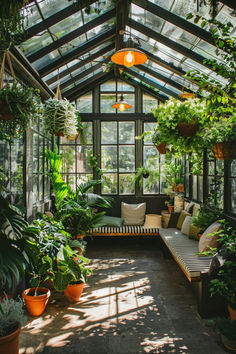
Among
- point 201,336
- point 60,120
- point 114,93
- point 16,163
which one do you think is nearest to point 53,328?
point 201,336

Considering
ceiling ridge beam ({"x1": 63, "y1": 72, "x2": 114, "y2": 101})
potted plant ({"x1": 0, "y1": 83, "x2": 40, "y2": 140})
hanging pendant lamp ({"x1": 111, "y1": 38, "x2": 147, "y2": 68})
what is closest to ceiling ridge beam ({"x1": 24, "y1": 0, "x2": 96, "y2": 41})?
hanging pendant lamp ({"x1": 111, "y1": 38, "x2": 147, "y2": 68})

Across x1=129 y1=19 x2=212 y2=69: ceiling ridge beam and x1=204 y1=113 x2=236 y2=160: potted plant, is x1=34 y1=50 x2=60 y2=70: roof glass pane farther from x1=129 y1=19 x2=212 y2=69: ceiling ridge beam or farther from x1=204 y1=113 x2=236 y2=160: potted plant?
x1=204 y1=113 x2=236 y2=160: potted plant

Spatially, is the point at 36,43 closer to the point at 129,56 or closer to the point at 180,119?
the point at 129,56

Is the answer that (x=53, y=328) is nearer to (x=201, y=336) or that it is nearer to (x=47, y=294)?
(x=47, y=294)

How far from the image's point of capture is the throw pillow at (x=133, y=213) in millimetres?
6648

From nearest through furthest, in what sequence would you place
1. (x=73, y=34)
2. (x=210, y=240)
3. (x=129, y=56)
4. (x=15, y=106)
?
(x=15, y=106), (x=129, y=56), (x=210, y=240), (x=73, y=34)

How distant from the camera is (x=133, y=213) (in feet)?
21.9

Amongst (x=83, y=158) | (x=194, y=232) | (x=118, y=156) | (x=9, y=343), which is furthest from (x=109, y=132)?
(x=9, y=343)

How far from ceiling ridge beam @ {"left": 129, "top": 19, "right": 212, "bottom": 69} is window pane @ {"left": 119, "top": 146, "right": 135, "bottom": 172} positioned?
2.96m

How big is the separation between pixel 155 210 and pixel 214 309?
3.72 metres

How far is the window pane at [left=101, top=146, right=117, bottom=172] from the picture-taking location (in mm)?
6934

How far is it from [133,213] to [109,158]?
1.46 m

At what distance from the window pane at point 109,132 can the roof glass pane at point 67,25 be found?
2.89 metres

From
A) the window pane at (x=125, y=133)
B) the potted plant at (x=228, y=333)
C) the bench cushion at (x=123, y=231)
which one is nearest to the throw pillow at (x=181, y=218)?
the bench cushion at (x=123, y=231)
